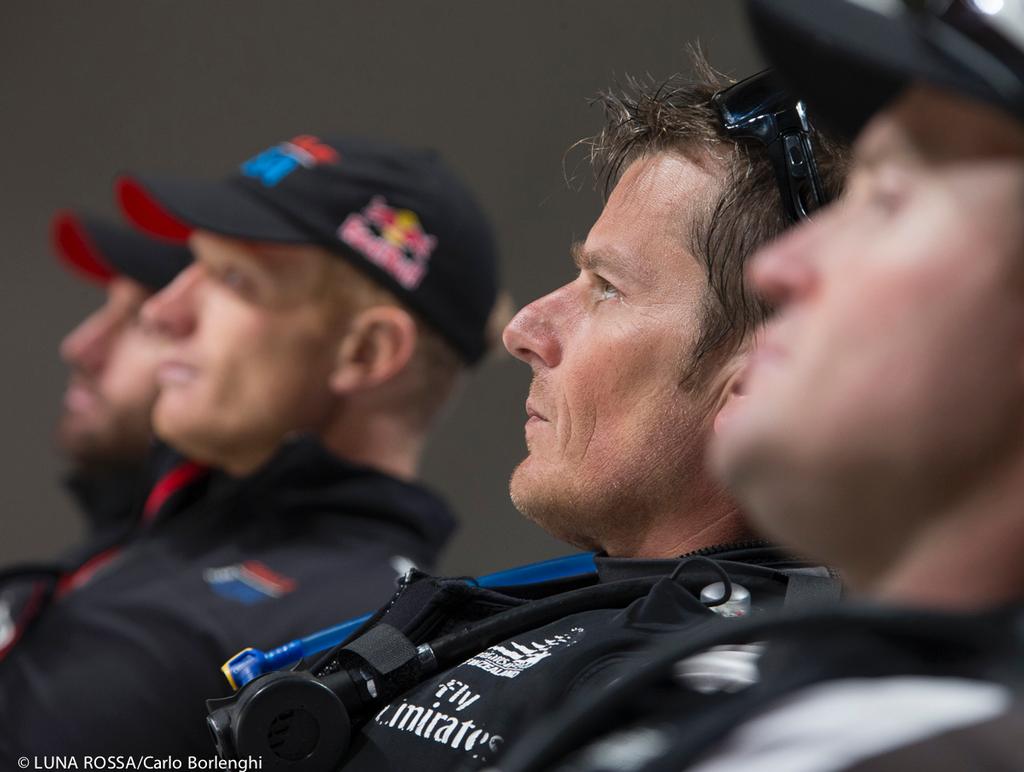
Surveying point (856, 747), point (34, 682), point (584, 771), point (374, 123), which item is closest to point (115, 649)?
point (34, 682)

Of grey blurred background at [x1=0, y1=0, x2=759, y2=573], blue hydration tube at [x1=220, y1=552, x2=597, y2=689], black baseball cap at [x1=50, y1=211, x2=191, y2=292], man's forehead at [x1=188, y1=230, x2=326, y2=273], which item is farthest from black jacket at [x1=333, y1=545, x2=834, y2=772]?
black baseball cap at [x1=50, y1=211, x2=191, y2=292]

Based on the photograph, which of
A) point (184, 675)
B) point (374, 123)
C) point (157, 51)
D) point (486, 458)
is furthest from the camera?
point (157, 51)

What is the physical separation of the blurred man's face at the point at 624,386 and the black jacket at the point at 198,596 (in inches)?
23.4

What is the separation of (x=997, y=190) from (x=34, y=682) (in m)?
1.28

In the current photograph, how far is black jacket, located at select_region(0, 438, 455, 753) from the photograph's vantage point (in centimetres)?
152

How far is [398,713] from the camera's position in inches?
37.9

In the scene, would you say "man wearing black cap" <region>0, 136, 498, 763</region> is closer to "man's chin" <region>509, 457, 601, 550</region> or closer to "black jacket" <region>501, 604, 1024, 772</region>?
"man's chin" <region>509, 457, 601, 550</region>

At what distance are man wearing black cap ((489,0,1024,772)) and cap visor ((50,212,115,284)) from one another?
6.73 feet

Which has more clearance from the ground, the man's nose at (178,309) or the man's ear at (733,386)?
the man's ear at (733,386)

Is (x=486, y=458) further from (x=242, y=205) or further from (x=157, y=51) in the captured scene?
(x=157, y=51)

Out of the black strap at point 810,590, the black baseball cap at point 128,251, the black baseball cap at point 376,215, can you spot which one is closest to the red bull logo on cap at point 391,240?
the black baseball cap at point 376,215

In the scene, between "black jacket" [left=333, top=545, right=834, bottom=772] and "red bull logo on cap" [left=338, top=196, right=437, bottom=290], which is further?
"red bull logo on cap" [left=338, top=196, right=437, bottom=290]

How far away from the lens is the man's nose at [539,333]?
1.07 meters

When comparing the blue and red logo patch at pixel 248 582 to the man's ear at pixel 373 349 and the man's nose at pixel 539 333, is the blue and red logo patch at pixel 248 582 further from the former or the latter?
the man's nose at pixel 539 333
